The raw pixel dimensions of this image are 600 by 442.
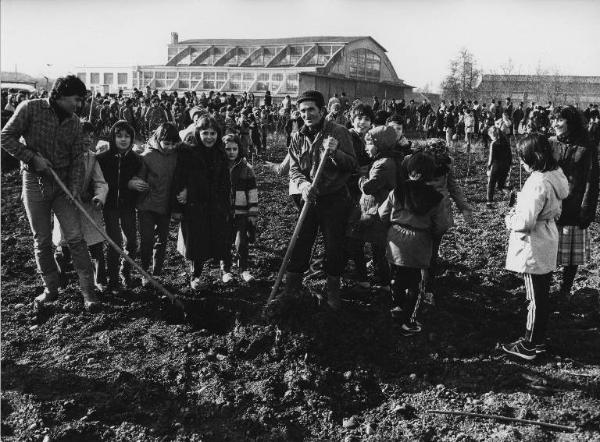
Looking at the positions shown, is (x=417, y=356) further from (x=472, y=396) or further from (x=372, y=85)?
(x=372, y=85)

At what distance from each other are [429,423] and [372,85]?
39525 millimetres

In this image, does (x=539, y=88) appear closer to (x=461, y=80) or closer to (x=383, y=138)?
(x=461, y=80)

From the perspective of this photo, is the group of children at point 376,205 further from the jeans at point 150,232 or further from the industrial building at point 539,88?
the industrial building at point 539,88

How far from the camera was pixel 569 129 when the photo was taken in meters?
4.89

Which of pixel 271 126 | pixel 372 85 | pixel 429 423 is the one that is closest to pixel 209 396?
pixel 429 423

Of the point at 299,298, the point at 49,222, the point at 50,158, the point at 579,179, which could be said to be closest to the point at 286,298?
the point at 299,298

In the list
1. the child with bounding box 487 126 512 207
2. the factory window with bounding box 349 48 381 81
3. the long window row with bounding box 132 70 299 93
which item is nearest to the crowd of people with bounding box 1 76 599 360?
the child with bounding box 487 126 512 207

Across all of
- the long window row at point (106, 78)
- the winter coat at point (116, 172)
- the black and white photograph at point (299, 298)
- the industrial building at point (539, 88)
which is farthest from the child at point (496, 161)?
the industrial building at point (539, 88)

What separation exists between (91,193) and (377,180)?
8.77 feet

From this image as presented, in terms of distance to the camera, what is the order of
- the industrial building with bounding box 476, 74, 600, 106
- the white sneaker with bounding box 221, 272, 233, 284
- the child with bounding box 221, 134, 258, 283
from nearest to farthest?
the white sneaker with bounding box 221, 272, 233, 284 → the child with bounding box 221, 134, 258, 283 → the industrial building with bounding box 476, 74, 600, 106

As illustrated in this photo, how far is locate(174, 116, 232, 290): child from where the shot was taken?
5250mm

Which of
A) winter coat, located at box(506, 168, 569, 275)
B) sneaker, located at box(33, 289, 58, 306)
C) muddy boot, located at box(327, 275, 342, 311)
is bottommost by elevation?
sneaker, located at box(33, 289, 58, 306)

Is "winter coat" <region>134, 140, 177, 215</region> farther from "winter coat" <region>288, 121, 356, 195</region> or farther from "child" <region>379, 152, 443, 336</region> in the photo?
"child" <region>379, 152, 443, 336</region>

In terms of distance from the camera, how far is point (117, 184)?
5.38 metres
